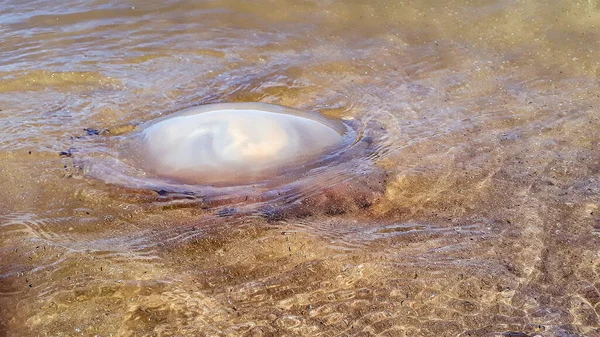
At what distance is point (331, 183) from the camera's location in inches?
191

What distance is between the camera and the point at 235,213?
4.55 m

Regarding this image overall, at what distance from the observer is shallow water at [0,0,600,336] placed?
3.66 metres

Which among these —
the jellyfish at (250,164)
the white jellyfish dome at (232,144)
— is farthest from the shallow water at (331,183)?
the white jellyfish dome at (232,144)

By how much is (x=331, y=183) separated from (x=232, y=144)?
872mm

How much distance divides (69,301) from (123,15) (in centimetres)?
546

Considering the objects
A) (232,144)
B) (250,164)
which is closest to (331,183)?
(250,164)

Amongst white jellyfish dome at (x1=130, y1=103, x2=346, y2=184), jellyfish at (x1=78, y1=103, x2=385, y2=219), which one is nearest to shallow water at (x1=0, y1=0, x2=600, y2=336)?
jellyfish at (x1=78, y1=103, x2=385, y2=219)

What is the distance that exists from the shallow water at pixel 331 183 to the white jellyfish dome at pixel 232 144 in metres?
0.30

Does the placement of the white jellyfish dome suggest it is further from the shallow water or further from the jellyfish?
the shallow water

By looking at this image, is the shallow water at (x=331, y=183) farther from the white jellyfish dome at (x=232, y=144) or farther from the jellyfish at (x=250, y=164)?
the white jellyfish dome at (x=232, y=144)

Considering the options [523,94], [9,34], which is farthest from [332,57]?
[9,34]

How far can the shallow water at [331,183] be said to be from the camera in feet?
12.0

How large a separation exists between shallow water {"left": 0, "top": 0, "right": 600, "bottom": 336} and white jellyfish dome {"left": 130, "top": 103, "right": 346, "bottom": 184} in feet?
0.99

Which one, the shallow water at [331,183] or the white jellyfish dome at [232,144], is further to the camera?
the white jellyfish dome at [232,144]
